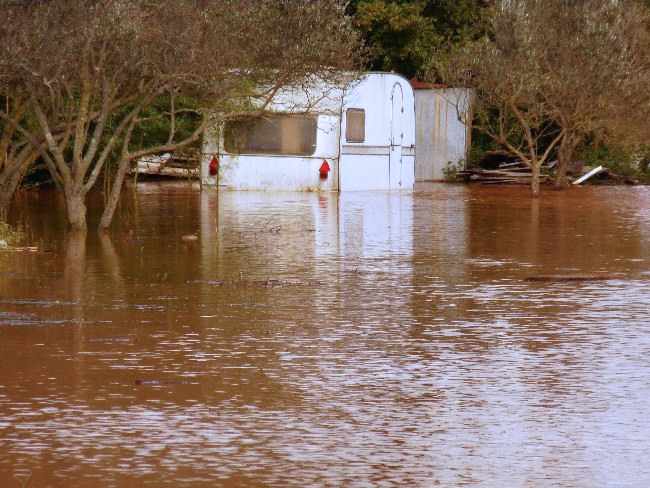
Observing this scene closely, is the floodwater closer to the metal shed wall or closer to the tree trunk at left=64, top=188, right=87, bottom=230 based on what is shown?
the tree trunk at left=64, top=188, right=87, bottom=230

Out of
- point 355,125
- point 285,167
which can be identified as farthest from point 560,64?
point 285,167

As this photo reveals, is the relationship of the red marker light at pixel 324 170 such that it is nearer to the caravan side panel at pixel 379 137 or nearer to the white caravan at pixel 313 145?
the white caravan at pixel 313 145

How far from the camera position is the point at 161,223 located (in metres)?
19.7

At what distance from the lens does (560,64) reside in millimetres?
29609

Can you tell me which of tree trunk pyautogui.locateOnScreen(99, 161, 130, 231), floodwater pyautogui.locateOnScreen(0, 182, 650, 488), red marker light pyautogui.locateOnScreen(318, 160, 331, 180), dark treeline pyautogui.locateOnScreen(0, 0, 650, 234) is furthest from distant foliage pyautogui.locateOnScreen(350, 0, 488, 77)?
floodwater pyautogui.locateOnScreen(0, 182, 650, 488)

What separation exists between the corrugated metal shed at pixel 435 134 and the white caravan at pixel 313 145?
7803 millimetres

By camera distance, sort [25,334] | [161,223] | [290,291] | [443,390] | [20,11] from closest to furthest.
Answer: [443,390] < [25,334] < [290,291] < [20,11] < [161,223]

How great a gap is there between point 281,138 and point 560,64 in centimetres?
668

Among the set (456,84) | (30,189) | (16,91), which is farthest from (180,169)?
A: (16,91)

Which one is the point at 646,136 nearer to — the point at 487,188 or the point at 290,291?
the point at 487,188

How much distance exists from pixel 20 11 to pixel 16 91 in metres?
1.81

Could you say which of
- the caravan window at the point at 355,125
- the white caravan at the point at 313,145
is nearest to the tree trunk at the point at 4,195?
the white caravan at the point at 313,145

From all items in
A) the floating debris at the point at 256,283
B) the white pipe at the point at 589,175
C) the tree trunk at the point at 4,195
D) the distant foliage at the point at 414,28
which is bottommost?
the floating debris at the point at 256,283

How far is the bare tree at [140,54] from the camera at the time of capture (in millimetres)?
15414
